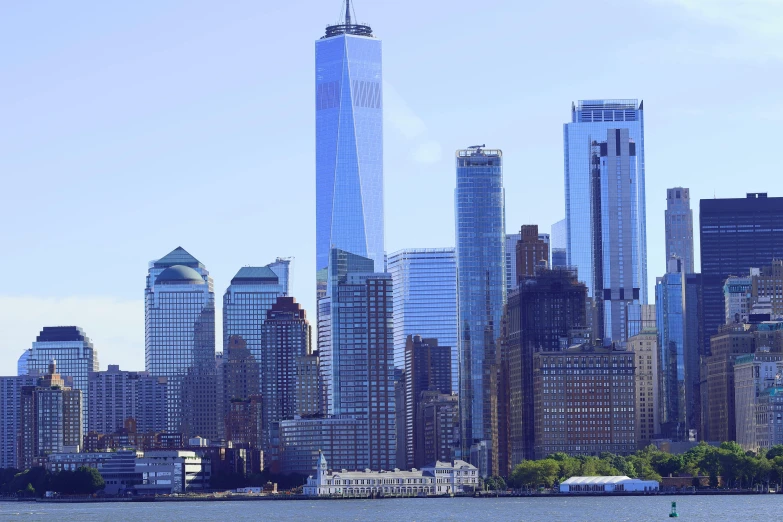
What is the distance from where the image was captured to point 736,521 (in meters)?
199

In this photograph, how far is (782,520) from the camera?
195250 millimetres

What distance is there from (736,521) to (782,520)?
5.53 meters
